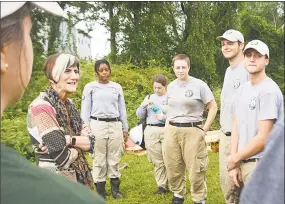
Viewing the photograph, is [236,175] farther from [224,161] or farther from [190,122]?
[190,122]

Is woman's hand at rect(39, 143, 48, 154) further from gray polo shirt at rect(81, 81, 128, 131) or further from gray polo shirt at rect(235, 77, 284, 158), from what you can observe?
gray polo shirt at rect(81, 81, 128, 131)

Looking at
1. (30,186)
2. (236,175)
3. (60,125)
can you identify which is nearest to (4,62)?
(30,186)

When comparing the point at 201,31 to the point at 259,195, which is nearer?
the point at 259,195

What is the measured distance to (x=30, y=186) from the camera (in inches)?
38.1

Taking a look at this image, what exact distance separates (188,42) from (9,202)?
22.1m

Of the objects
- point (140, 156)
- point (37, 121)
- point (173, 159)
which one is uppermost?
point (37, 121)

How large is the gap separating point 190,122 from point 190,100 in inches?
10.7

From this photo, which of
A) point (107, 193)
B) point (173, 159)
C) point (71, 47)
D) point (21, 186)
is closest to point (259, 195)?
point (21, 186)

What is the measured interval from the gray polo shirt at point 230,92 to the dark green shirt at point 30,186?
11.7ft

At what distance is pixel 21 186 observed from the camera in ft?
3.15

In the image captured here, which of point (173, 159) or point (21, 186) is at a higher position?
point (21, 186)

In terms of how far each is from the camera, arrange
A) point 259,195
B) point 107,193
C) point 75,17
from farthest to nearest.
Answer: point 75,17, point 107,193, point 259,195

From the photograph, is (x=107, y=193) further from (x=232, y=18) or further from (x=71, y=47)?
(x=232, y=18)

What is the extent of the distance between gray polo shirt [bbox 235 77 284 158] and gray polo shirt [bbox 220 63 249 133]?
1.69 feet
